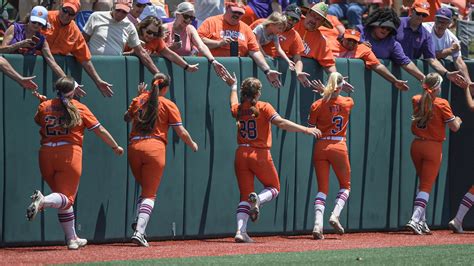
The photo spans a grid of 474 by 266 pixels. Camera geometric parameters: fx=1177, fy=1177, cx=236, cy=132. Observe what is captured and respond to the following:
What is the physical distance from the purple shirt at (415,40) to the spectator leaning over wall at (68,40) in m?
4.72

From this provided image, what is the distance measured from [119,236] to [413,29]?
5.05 m

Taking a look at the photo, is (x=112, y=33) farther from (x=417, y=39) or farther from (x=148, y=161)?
(x=417, y=39)

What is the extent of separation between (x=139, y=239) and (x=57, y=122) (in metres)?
1.61

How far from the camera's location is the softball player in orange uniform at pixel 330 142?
1377 cm

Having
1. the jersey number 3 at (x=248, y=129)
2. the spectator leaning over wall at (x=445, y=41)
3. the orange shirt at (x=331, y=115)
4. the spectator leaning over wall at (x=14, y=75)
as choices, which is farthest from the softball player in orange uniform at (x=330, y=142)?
the spectator leaning over wall at (x=14, y=75)

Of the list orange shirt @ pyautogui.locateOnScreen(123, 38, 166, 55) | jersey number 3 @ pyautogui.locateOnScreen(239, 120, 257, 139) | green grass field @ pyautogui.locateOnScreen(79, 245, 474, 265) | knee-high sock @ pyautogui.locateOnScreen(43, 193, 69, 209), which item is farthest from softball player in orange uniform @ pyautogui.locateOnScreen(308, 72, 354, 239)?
knee-high sock @ pyautogui.locateOnScreen(43, 193, 69, 209)

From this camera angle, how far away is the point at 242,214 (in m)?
13.2

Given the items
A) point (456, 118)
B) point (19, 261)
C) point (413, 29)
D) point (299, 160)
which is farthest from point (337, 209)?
point (19, 261)

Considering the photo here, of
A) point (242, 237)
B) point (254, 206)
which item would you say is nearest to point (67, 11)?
point (254, 206)

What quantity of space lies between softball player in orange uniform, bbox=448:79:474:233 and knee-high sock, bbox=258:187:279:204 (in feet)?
9.83

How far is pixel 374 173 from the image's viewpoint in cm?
1547

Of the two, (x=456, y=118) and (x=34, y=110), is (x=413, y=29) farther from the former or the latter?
(x=34, y=110)

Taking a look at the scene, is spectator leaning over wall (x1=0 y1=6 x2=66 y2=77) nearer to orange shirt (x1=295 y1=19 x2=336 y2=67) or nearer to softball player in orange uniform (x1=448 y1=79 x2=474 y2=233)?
orange shirt (x1=295 y1=19 x2=336 y2=67)

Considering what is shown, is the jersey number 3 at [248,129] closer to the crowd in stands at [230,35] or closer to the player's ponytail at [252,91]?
the player's ponytail at [252,91]
